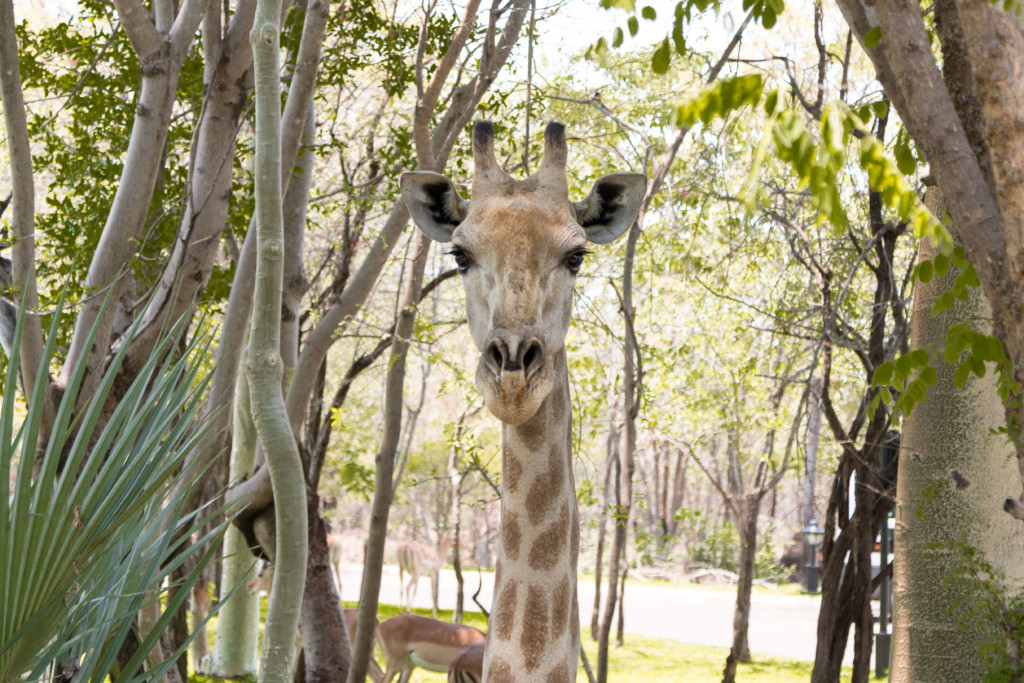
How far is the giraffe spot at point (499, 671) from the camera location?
305 centimetres

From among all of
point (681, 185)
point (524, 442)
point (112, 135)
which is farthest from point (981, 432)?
point (112, 135)

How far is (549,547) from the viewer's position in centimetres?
320

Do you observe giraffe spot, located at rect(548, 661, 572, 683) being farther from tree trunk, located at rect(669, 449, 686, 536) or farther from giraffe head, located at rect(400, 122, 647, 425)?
A: tree trunk, located at rect(669, 449, 686, 536)

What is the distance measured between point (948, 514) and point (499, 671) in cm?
291

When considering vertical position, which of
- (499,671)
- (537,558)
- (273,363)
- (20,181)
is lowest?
(499,671)

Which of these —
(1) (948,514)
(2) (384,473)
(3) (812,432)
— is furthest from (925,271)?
(3) (812,432)

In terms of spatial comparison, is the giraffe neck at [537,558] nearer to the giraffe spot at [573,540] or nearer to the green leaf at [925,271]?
the giraffe spot at [573,540]

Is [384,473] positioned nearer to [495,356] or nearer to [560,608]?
[560,608]

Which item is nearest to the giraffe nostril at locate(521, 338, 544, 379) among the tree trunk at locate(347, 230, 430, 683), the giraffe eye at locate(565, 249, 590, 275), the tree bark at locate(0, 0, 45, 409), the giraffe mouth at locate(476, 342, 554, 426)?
the giraffe mouth at locate(476, 342, 554, 426)

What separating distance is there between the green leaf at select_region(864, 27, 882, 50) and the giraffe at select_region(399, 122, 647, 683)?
2.76ft

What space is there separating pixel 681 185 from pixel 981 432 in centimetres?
518

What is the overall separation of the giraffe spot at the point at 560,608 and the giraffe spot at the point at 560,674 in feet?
0.32

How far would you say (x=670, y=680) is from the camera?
11.2 meters

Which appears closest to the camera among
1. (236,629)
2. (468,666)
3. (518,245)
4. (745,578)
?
(518,245)
